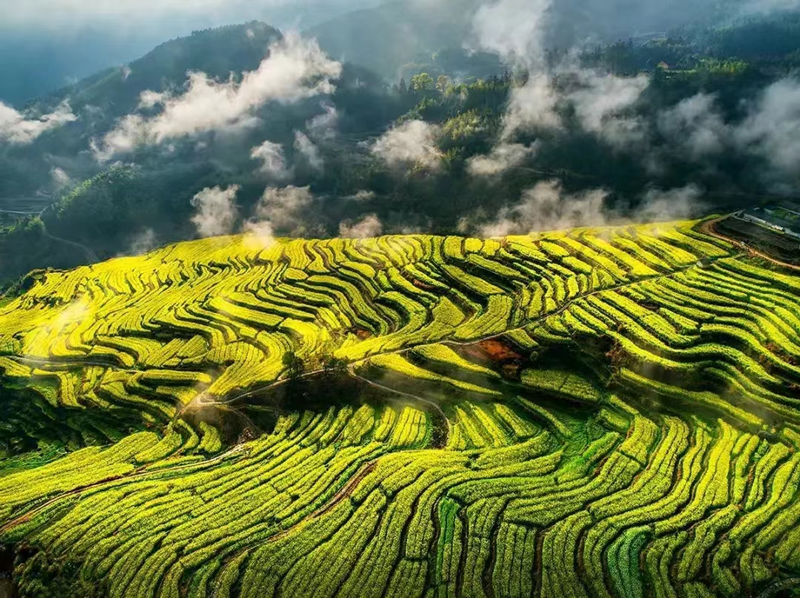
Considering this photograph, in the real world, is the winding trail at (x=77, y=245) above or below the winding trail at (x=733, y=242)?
below

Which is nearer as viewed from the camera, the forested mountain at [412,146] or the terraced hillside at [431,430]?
the terraced hillside at [431,430]

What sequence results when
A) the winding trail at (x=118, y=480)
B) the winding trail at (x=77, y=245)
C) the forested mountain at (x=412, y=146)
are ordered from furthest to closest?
the winding trail at (x=77, y=245) → the forested mountain at (x=412, y=146) → the winding trail at (x=118, y=480)

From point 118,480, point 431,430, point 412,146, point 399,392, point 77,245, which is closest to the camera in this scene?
point 118,480

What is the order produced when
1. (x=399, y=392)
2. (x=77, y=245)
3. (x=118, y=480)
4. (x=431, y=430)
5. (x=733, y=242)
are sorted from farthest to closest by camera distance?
(x=77, y=245) < (x=733, y=242) < (x=399, y=392) < (x=431, y=430) < (x=118, y=480)

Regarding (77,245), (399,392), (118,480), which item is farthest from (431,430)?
(77,245)

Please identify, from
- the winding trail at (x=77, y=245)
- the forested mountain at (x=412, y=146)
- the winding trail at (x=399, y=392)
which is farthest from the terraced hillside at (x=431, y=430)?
the winding trail at (x=77, y=245)

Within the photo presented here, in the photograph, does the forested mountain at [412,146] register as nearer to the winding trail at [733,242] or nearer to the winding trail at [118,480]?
the winding trail at [733,242]

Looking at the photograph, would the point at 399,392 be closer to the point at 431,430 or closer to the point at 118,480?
the point at 431,430

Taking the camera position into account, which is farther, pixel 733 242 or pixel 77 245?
pixel 77 245

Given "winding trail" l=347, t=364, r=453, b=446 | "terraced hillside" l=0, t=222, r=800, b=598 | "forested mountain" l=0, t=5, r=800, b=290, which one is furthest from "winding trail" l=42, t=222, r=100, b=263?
"winding trail" l=347, t=364, r=453, b=446
